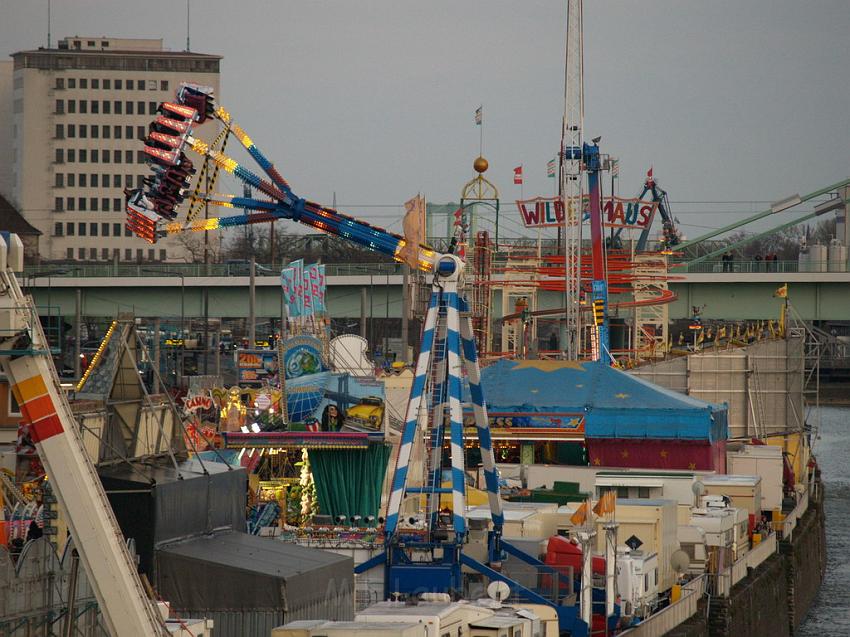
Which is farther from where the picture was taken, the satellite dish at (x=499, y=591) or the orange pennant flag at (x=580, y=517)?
the orange pennant flag at (x=580, y=517)

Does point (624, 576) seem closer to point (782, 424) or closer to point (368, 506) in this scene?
point (368, 506)

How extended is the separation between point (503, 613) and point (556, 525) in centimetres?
1334

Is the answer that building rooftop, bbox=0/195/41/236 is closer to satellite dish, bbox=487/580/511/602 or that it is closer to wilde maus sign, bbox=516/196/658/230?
wilde maus sign, bbox=516/196/658/230

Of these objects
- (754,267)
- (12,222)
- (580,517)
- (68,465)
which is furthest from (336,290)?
(68,465)

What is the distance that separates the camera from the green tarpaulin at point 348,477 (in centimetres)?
5475

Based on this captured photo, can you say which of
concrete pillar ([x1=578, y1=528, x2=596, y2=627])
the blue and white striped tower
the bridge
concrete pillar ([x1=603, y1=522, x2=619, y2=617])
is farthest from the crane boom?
the bridge

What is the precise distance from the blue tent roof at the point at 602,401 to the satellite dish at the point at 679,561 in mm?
18521

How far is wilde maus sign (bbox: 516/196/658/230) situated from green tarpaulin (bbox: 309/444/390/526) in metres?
55.2

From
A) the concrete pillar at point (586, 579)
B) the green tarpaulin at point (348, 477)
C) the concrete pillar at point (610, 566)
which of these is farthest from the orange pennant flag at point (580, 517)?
the green tarpaulin at point (348, 477)

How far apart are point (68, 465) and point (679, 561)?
91.1ft

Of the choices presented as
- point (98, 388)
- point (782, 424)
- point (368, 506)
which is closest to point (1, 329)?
point (98, 388)

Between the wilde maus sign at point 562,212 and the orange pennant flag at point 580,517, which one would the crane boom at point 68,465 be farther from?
the wilde maus sign at point 562,212

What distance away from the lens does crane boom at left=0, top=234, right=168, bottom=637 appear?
88.9 ft

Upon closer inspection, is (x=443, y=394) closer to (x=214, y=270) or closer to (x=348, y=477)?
(x=348, y=477)
